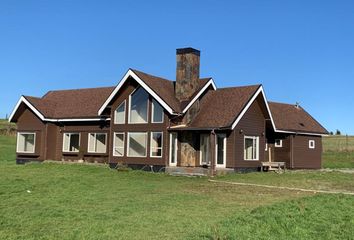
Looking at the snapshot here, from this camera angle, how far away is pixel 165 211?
44.4ft

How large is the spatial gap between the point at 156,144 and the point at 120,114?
134 inches

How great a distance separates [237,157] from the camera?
92.4ft

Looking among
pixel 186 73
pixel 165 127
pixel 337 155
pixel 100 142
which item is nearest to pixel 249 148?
pixel 165 127

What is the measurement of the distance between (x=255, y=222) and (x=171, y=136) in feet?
55.8

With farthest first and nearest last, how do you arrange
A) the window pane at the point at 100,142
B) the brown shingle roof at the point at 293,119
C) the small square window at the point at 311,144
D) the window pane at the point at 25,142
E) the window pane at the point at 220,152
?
the small square window at the point at 311,144 < the window pane at the point at 25,142 < the brown shingle roof at the point at 293,119 < the window pane at the point at 100,142 < the window pane at the point at 220,152

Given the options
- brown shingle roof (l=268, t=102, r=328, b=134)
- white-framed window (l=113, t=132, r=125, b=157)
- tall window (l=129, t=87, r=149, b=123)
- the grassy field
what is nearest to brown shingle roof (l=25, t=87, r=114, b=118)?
white-framed window (l=113, t=132, r=125, b=157)

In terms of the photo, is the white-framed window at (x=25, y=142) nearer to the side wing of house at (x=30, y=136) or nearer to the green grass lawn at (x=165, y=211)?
the side wing of house at (x=30, y=136)

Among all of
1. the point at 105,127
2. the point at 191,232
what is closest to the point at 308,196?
the point at 191,232

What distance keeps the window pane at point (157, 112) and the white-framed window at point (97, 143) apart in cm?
539

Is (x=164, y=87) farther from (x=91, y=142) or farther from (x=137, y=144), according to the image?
(x=91, y=142)

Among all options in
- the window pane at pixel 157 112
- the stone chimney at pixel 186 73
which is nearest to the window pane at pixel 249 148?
the stone chimney at pixel 186 73

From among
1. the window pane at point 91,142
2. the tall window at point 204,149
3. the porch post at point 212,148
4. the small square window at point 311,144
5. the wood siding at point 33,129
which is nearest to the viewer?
the porch post at point 212,148

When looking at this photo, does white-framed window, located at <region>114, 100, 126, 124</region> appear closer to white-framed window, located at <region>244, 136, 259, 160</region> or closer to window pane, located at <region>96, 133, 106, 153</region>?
window pane, located at <region>96, 133, 106, 153</region>

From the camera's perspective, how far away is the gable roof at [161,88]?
28.0 m
